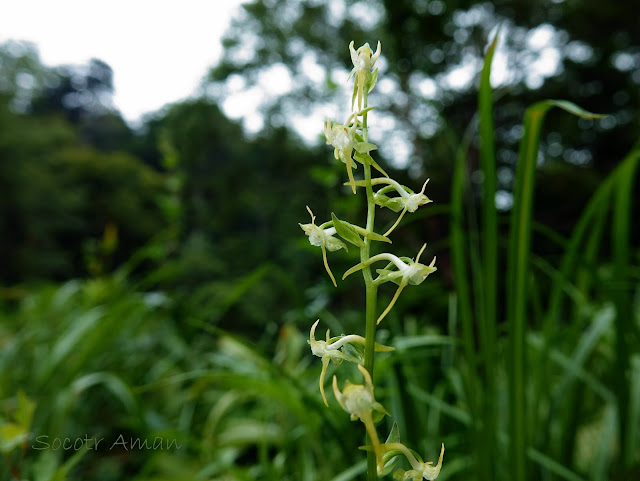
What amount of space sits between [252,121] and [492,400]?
5.51 m

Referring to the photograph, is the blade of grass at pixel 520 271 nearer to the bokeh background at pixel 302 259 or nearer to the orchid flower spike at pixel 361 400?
the bokeh background at pixel 302 259

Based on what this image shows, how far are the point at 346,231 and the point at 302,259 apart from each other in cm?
345

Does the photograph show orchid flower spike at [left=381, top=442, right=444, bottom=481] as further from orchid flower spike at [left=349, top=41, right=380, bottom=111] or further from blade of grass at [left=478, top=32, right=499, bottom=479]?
blade of grass at [left=478, top=32, right=499, bottom=479]

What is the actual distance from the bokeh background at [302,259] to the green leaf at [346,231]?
6 cm

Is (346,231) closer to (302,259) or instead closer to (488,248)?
(488,248)

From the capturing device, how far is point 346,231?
0.18 m

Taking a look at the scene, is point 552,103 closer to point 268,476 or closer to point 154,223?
point 268,476

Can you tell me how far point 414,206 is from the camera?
0.63 ft

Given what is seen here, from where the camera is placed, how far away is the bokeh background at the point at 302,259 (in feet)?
1.84

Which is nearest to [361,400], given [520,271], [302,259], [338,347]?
[338,347]

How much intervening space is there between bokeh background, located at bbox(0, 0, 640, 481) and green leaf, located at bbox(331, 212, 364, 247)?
0.19 feet

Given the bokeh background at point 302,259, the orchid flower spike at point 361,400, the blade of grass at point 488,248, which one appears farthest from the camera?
the bokeh background at point 302,259

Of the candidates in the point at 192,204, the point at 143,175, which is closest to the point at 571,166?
the point at 192,204

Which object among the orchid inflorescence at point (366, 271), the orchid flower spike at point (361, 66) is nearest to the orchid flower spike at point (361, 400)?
the orchid inflorescence at point (366, 271)
